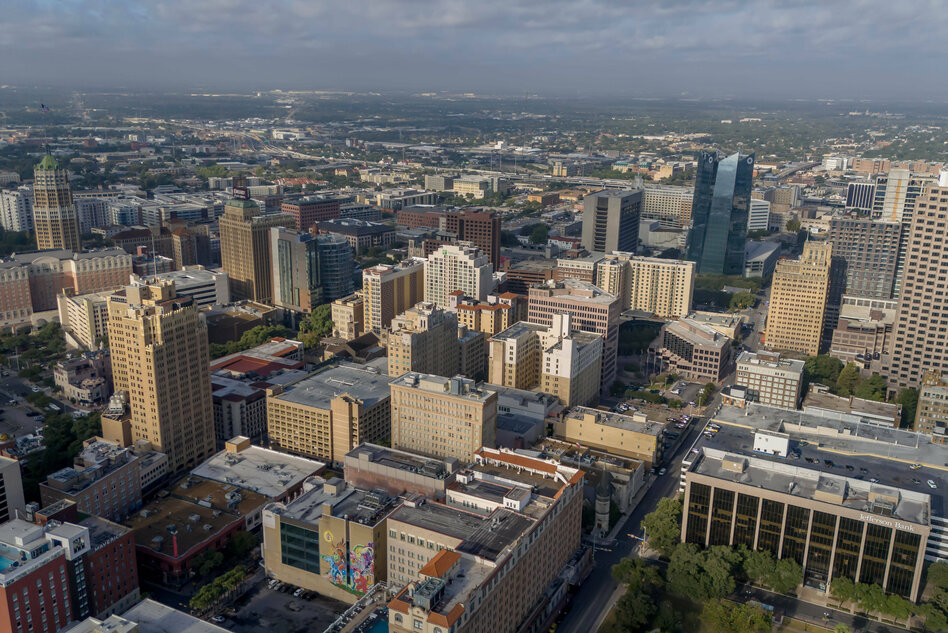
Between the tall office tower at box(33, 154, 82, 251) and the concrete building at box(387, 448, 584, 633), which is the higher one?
the tall office tower at box(33, 154, 82, 251)

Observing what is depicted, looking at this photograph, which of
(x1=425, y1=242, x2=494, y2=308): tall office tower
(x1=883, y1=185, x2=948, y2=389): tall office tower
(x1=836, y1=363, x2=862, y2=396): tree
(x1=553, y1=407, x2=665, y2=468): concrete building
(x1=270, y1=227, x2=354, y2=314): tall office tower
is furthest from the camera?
(x1=270, y1=227, x2=354, y2=314): tall office tower

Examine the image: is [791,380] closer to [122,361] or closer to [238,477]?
[238,477]

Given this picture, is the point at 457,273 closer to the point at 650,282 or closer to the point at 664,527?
the point at 650,282

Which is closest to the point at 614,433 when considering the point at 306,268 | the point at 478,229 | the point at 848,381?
the point at 848,381

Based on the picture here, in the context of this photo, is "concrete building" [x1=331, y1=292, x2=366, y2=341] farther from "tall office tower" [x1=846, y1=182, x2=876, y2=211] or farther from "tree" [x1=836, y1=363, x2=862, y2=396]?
"tall office tower" [x1=846, y1=182, x2=876, y2=211]

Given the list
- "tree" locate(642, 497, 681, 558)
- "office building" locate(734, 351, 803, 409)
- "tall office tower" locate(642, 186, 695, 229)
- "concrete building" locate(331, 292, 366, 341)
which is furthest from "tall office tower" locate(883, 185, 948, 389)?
"tall office tower" locate(642, 186, 695, 229)

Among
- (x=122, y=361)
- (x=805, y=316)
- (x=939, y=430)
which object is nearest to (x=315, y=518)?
(x=122, y=361)

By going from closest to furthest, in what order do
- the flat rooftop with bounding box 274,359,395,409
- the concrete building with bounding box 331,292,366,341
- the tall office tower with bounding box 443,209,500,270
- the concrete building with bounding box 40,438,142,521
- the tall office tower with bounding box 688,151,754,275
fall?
1. the concrete building with bounding box 40,438,142,521
2. the flat rooftop with bounding box 274,359,395,409
3. the concrete building with bounding box 331,292,366,341
4. the tall office tower with bounding box 443,209,500,270
5. the tall office tower with bounding box 688,151,754,275
